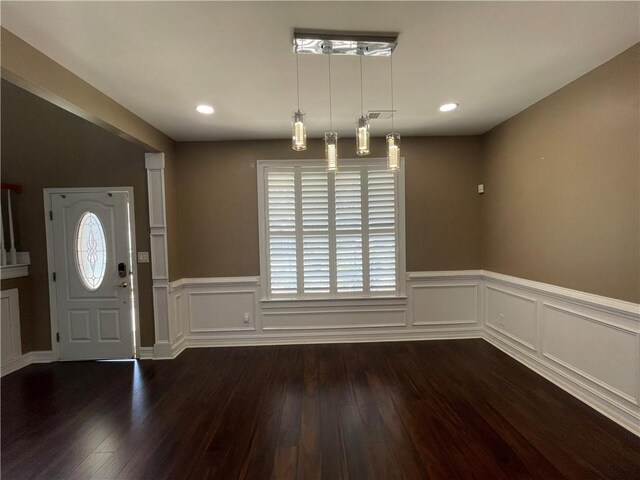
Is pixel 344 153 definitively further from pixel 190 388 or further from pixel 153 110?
pixel 190 388

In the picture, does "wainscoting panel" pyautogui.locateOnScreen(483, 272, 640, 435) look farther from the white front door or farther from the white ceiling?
the white front door

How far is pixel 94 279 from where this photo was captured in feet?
11.4

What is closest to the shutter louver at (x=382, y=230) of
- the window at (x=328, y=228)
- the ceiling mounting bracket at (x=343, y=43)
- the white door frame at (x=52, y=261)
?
the window at (x=328, y=228)

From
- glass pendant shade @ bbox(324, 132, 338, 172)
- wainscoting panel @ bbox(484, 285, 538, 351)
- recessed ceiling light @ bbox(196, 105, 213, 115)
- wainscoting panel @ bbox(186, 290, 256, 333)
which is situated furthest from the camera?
wainscoting panel @ bbox(186, 290, 256, 333)

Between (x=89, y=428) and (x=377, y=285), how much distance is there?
123 inches

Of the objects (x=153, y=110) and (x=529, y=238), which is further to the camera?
(x=529, y=238)

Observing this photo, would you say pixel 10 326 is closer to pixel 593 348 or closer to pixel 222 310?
pixel 222 310

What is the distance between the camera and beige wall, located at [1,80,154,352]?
11.0ft

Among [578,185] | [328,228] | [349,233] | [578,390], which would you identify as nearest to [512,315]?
[578,390]

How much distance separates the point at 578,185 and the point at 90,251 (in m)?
5.04

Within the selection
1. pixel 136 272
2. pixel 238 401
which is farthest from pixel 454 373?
pixel 136 272

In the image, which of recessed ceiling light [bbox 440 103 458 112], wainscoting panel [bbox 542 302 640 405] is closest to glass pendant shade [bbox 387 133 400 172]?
recessed ceiling light [bbox 440 103 458 112]

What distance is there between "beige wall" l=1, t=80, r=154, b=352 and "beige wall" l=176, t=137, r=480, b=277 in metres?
0.55

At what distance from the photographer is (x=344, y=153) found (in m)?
3.78
